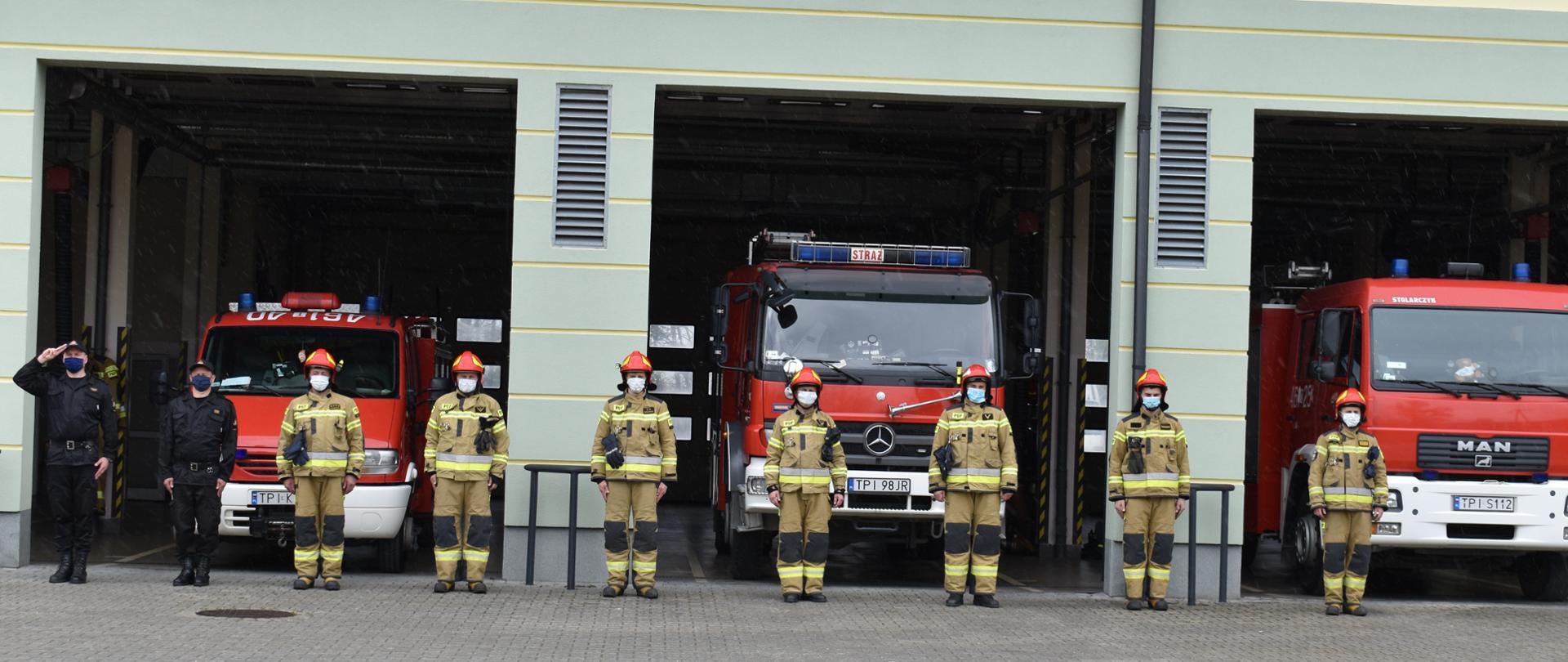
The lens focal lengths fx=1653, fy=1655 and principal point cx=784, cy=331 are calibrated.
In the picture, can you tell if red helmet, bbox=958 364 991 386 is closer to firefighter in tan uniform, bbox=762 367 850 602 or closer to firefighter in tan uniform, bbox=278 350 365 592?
firefighter in tan uniform, bbox=762 367 850 602

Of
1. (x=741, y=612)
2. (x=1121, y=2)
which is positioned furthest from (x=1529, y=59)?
(x=741, y=612)

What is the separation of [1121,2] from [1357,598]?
16.4 ft

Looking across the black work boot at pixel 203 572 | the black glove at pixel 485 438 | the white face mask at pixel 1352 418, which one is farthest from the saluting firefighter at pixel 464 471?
the white face mask at pixel 1352 418

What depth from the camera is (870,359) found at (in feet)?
42.0

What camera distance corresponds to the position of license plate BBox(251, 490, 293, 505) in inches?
505

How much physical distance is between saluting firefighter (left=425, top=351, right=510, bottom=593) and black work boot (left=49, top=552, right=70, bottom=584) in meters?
2.68

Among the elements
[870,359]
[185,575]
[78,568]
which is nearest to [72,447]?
[78,568]

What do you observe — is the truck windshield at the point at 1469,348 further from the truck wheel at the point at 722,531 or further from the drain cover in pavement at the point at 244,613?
the drain cover in pavement at the point at 244,613

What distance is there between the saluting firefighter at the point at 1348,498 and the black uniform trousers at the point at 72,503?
911 centimetres

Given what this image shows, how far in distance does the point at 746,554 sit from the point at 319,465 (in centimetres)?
353

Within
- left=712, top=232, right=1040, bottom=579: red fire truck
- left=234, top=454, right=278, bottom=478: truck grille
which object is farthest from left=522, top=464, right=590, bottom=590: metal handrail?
left=234, top=454, right=278, bottom=478: truck grille

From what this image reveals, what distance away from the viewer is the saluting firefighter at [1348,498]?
1242 centimetres

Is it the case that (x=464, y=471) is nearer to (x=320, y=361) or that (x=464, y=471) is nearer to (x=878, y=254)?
(x=320, y=361)

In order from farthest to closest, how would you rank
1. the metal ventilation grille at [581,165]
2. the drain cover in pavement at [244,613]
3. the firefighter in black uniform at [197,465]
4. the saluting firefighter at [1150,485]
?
the metal ventilation grille at [581,165] < the saluting firefighter at [1150,485] < the firefighter in black uniform at [197,465] < the drain cover in pavement at [244,613]
